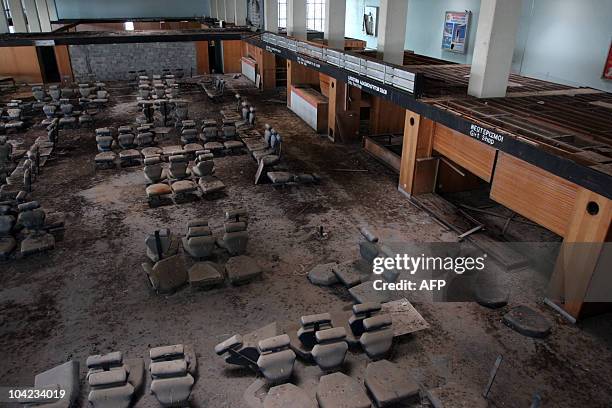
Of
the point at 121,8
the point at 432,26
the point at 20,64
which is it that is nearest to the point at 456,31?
the point at 432,26

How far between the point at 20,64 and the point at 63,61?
A: 6.68 ft

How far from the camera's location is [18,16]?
26.3m

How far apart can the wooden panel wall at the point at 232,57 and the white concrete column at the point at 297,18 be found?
899cm

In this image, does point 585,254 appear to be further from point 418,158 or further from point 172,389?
point 172,389

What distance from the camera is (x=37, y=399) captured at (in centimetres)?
522

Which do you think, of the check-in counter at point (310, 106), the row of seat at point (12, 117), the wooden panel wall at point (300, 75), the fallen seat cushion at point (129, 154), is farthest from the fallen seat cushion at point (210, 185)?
the row of seat at point (12, 117)

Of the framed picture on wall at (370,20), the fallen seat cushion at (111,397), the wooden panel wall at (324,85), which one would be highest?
the framed picture on wall at (370,20)

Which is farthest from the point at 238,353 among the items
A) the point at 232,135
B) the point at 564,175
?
the point at 232,135

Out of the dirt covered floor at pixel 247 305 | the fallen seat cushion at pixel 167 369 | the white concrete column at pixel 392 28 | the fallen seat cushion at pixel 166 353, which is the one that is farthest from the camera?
the white concrete column at pixel 392 28

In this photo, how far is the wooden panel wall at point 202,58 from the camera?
1025 inches

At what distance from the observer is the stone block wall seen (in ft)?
78.8

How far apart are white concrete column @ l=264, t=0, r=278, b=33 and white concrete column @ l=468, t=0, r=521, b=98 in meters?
14.0

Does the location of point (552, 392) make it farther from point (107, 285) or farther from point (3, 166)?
point (3, 166)

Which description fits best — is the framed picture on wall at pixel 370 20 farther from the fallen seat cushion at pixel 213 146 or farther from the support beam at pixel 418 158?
the support beam at pixel 418 158
